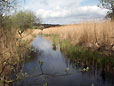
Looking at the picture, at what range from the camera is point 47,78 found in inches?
143

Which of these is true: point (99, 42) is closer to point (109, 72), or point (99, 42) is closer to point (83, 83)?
point (109, 72)

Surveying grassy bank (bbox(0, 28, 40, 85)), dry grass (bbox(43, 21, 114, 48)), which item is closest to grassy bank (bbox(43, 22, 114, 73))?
dry grass (bbox(43, 21, 114, 48))

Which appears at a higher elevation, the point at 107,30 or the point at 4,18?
the point at 4,18

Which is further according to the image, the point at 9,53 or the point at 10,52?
the point at 9,53

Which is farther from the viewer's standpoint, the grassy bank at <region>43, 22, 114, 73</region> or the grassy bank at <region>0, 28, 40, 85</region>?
the grassy bank at <region>43, 22, 114, 73</region>

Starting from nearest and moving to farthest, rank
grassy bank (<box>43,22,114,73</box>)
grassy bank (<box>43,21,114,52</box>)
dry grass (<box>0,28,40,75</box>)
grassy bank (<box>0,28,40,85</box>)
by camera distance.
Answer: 1. grassy bank (<box>0,28,40,85</box>)
2. dry grass (<box>0,28,40,75</box>)
3. grassy bank (<box>43,22,114,73</box>)
4. grassy bank (<box>43,21,114,52</box>)

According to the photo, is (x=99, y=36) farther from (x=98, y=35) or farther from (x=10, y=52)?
(x=10, y=52)

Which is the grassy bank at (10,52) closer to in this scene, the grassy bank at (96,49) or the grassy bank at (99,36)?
the grassy bank at (96,49)

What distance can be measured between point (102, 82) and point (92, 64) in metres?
1.24

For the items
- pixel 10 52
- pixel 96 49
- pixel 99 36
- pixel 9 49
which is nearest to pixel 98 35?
pixel 99 36

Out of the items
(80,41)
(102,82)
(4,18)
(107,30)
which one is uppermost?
(4,18)

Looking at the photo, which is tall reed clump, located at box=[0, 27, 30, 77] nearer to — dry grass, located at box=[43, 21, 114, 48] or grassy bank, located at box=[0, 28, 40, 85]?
grassy bank, located at box=[0, 28, 40, 85]

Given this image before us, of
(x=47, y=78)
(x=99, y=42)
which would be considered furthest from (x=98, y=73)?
(x=99, y=42)

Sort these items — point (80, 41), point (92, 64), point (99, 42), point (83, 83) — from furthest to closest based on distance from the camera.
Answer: point (80, 41), point (99, 42), point (92, 64), point (83, 83)
